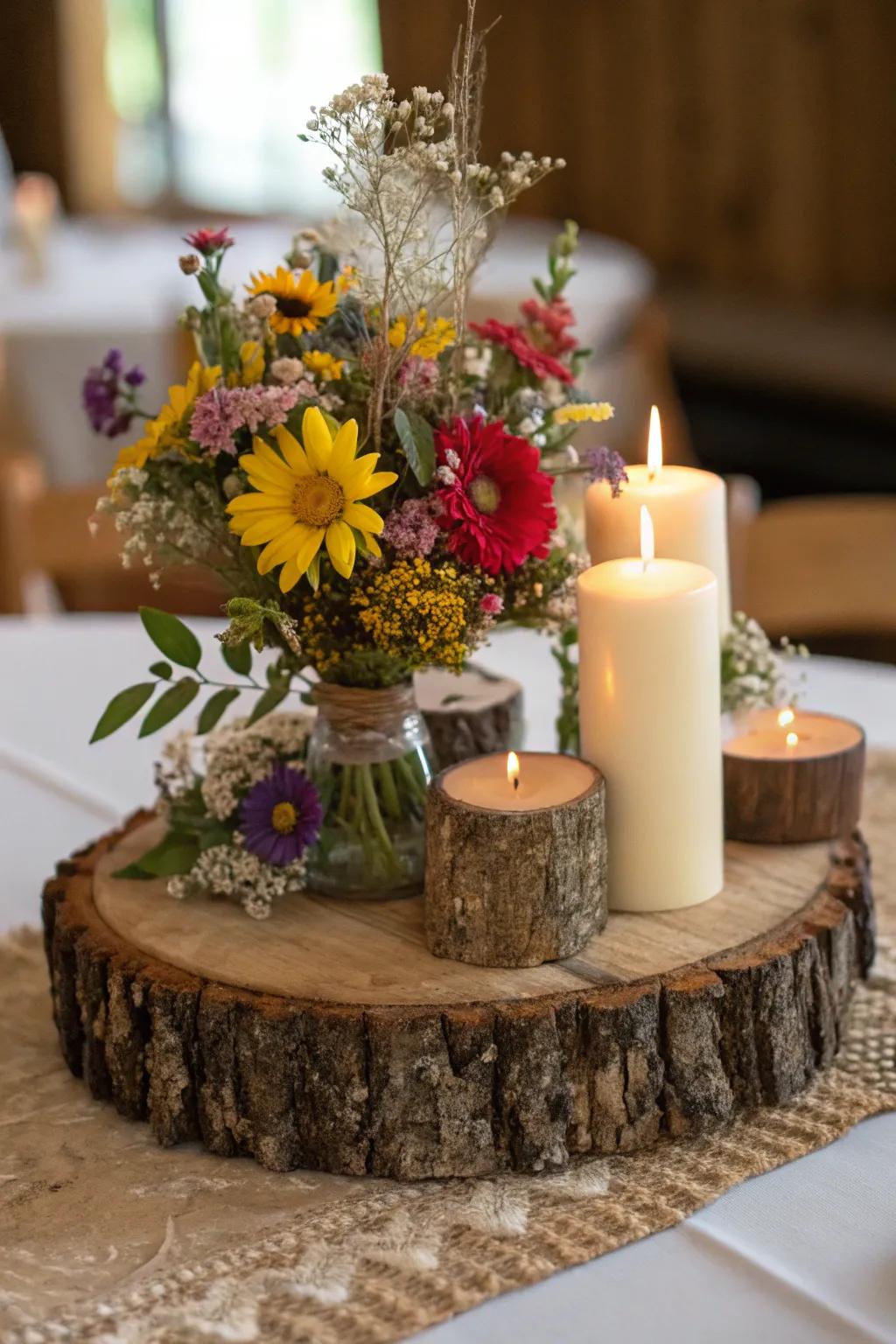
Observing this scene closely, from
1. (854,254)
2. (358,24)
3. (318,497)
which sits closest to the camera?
(318,497)

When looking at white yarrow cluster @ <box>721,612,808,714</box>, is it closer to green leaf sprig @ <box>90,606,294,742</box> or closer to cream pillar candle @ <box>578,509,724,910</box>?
cream pillar candle @ <box>578,509,724,910</box>

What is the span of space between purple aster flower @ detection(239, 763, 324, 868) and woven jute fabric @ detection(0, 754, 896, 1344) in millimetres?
172

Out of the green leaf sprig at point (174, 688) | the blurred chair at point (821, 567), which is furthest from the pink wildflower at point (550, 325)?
the blurred chair at point (821, 567)

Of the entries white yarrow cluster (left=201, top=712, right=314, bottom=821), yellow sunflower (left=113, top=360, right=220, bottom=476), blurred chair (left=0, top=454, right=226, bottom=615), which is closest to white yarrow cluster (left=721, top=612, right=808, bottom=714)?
white yarrow cluster (left=201, top=712, right=314, bottom=821)

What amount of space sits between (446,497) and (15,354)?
7.93 ft

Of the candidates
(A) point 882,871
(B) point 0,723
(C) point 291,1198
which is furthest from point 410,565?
(B) point 0,723

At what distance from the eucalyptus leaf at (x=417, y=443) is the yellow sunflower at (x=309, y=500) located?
23 mm

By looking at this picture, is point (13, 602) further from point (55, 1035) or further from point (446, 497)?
point (446, 497)

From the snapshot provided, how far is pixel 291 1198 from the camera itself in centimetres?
81

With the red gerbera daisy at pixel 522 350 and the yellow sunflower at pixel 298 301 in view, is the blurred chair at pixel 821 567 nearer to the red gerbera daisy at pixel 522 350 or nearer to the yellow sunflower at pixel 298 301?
the red gerbera daisy at pixel 522 350

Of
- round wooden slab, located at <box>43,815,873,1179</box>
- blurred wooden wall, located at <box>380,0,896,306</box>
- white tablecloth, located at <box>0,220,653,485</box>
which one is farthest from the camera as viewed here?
blurred wooden wall, located at <box>380,0,896,306</box>

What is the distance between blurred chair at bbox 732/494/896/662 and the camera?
1860 millimetres

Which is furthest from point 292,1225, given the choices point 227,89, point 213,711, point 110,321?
point 227,89

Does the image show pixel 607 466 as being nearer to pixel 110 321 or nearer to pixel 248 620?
pixel 248 620
